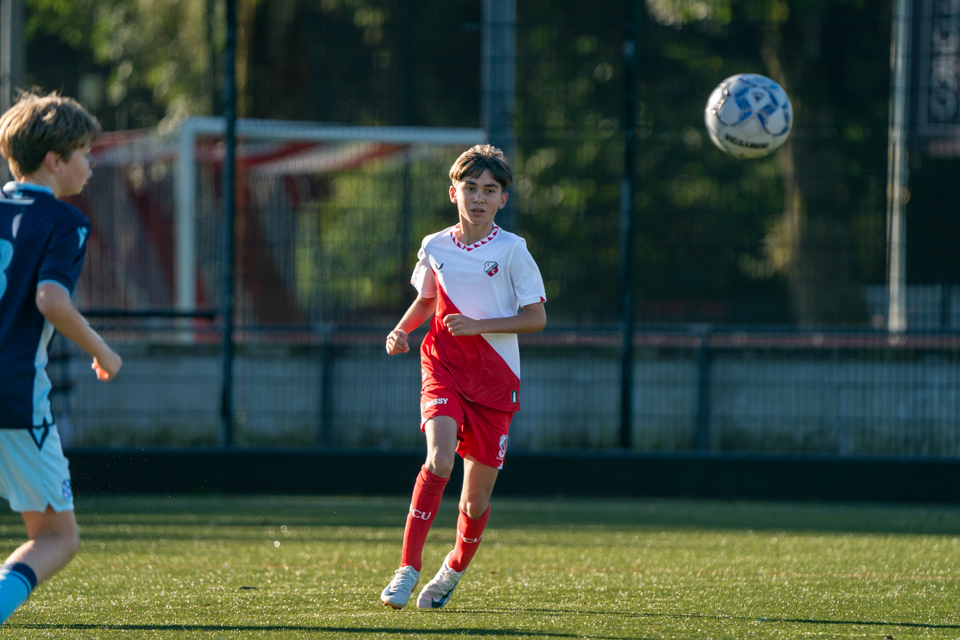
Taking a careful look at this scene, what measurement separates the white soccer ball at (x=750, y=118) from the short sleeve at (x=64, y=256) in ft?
14.4

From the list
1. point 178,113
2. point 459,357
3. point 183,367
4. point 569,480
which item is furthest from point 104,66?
point 459,357

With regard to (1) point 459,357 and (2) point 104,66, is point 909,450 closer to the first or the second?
(1) point 459,357

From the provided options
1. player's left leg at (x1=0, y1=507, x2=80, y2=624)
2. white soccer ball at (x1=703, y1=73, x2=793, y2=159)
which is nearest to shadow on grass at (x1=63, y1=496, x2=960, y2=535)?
white soccer ball at (x1=703, y1=73, x2=793, y2=159)

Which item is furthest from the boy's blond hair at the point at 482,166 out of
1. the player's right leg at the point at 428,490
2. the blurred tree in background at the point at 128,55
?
the blurred tree in background at the point at 128,55

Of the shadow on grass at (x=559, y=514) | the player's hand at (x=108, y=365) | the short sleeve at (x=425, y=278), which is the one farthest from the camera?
the shadow on grass at (x=559, y=514)

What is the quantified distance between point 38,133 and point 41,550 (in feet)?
4.06

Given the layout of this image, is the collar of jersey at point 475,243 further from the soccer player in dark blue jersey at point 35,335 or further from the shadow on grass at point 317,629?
the soccer player in dark blue jersey at point 35,335

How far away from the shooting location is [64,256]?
3.37m

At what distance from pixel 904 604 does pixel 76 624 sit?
10.6 feet

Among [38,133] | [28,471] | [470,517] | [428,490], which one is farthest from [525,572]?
[38,133]

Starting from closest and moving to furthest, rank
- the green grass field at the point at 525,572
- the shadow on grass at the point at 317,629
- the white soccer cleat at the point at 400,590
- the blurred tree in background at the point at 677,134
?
the shadow on grass at the point at 317,629 → the green grass field at the point at 525,572 → the white soccer cleat at the point at 400,590 → the blurred tree in background at the point at 677,134

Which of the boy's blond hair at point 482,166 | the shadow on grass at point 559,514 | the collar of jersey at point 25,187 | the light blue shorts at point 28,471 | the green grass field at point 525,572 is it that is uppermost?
the boy's blond hair at point 482,166

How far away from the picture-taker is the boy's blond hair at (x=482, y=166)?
4645 millimetres

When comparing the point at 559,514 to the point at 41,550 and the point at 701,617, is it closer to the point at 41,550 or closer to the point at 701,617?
the point at 701,617
